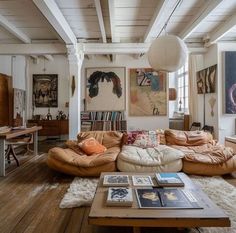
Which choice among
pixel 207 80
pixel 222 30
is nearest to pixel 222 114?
pixel 207 80

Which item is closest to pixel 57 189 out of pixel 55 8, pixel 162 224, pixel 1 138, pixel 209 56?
pixel 1 138

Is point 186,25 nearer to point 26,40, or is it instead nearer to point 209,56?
point 209,56

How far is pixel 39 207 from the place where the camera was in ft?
8.96

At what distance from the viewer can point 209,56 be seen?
5812mm

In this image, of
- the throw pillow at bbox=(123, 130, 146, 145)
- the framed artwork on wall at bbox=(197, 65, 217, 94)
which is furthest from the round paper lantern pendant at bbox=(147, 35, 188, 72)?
the framed artwork on wall at bbox=(197, 65, 217, 94)

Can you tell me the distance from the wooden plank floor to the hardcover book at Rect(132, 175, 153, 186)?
394 mm

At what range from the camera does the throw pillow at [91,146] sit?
13.9 feet

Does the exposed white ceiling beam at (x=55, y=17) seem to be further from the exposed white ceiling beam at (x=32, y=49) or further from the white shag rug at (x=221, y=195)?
the white shag rug at (x=221, y=195)

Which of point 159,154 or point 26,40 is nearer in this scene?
point 159,154

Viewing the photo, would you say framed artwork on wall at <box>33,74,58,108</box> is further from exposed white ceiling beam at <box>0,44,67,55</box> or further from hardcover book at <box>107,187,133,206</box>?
hardcover book at <box>107,187,133,206</box>

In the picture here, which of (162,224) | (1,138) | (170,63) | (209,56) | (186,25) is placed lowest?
(162,224)

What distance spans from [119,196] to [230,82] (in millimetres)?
4289

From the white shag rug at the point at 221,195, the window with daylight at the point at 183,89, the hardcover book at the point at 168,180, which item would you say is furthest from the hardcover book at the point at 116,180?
the window with daylight at the point at 183,89

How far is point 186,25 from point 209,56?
137cm
